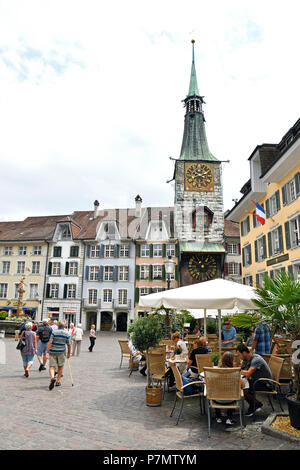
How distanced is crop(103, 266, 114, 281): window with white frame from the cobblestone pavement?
3057 cm

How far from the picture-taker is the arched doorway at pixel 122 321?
39062 mm

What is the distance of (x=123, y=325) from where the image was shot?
3912 cm

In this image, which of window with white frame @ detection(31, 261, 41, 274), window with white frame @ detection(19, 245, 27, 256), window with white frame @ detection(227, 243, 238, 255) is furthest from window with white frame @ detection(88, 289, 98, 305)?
window with white frame @ detection(227, 243, 238, 255)

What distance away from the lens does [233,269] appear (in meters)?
39.5

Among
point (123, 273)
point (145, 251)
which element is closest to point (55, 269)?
point (123, 273)

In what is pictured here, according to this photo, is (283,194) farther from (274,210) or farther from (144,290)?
(144,290)

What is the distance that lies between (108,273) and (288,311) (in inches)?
1392

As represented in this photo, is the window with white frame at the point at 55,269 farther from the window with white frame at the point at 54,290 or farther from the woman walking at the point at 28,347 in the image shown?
the woman walking at the point at 28,347

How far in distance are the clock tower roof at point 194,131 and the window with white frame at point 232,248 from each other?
37.0ft

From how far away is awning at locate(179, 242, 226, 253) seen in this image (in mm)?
37594

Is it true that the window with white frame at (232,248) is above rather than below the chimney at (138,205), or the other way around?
below

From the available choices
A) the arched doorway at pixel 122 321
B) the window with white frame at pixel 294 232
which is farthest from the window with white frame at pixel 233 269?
the window with white frame at pixel 294 232
